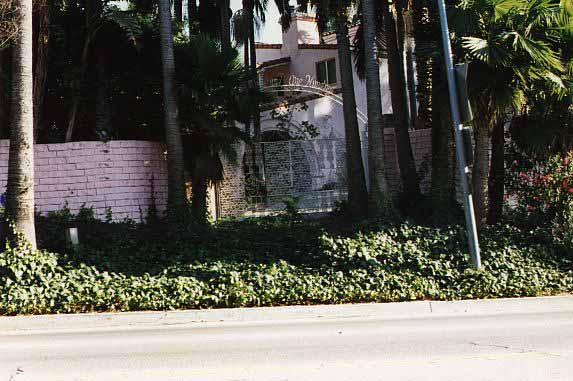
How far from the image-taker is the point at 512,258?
1235 cm

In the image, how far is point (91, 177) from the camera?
49.6ft

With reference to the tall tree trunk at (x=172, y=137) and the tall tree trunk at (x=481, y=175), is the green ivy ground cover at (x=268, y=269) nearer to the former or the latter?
the tall tree trunk at (x=481, y=175)

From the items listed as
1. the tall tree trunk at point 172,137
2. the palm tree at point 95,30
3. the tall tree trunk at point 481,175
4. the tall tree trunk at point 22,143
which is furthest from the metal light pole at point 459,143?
the tall tree trunk at point 22,143

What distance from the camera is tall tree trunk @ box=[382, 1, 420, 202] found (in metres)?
15.9

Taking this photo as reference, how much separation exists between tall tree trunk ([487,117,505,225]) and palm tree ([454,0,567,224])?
1.75 metres

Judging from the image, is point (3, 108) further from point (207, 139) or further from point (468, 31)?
point (468, 31)

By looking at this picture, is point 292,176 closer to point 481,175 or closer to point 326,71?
point 481,175

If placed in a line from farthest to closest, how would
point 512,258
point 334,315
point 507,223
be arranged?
point 507,223, point 512,258, point 334,315

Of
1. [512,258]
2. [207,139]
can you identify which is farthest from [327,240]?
[207,139]

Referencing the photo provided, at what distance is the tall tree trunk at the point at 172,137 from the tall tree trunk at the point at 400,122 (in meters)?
5.46

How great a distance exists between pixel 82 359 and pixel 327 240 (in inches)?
236

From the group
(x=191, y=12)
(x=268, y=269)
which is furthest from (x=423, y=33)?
(x=191, y=12)

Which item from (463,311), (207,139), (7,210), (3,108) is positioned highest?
(3,108)

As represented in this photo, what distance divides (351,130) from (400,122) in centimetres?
161
